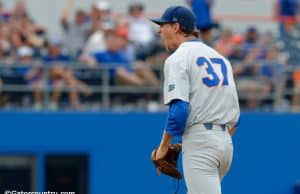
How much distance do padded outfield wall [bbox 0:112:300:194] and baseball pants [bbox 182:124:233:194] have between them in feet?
18.5

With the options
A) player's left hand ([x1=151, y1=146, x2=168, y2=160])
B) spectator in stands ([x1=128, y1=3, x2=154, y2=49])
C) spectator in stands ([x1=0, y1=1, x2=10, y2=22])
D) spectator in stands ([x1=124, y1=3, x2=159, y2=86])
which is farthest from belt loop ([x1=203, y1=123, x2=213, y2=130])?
spectator in stands ([x1=128, y1=3, x2=154, y2=49])

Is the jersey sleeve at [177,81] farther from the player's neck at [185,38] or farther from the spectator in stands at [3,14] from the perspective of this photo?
the spectator in stands at [3,14]

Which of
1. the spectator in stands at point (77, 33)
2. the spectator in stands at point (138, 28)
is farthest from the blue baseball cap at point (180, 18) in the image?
the spectator in stands at point (138, 28)

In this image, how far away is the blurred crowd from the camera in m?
13.3

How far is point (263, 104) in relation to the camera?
563 inches

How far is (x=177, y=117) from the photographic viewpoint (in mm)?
7352

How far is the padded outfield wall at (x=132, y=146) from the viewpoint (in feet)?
44.3

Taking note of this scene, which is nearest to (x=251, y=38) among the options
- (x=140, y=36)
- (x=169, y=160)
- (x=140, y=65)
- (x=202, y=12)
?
(x=140, y=36)

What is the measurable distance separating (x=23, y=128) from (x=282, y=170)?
3362 millimetres

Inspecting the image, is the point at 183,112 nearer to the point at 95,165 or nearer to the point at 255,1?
the point at 95,165

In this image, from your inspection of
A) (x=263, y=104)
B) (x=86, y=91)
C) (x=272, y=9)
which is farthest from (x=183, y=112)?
(x=272, y=9)

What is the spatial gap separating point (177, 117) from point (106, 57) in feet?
21.0

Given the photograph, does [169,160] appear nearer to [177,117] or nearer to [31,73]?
[177,117]

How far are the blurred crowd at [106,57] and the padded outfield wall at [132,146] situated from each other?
24 centimetres
